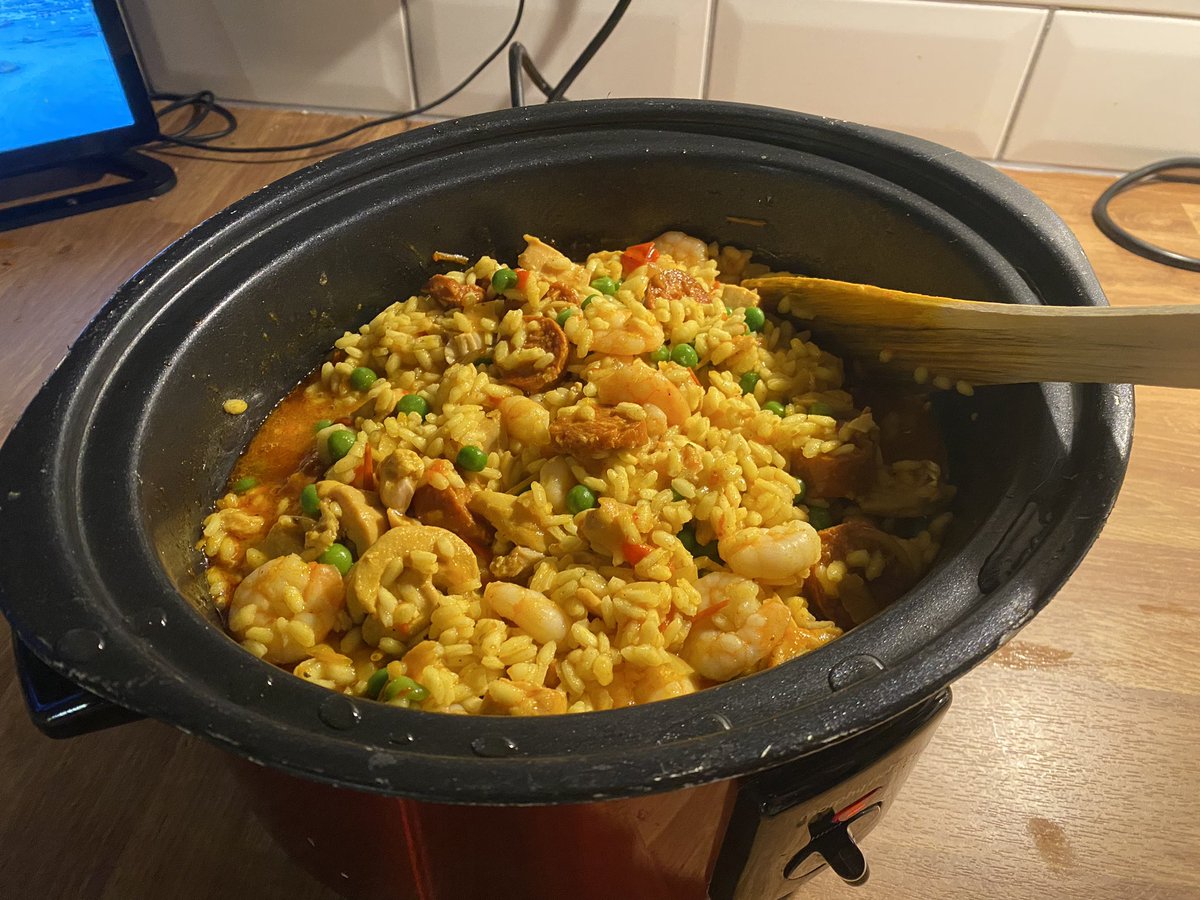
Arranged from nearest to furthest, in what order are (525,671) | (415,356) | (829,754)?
1. (829,754)
2. (525,671)
3. (415,356)

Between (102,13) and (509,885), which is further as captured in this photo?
(102,13)

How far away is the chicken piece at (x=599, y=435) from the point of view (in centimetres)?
135

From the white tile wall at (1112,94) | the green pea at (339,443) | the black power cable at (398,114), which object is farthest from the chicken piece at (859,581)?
the white tile wall at (1112,94)

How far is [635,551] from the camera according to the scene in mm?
1248

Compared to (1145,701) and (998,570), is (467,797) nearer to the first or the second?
(998,570)

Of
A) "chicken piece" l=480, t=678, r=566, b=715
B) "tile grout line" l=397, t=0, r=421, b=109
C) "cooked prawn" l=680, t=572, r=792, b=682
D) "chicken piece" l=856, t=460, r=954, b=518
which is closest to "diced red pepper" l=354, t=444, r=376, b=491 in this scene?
"chicken piece" l=480, t=678, r=566, b=715

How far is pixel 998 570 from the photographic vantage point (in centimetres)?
97

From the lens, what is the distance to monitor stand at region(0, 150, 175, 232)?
2.23 metres

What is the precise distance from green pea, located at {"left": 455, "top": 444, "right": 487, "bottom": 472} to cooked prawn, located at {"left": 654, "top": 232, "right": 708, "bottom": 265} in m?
Answer: 0.65

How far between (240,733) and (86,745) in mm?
755

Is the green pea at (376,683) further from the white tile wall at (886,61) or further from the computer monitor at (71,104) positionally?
the white tile wall at (886,61)

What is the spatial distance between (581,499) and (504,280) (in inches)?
20.7

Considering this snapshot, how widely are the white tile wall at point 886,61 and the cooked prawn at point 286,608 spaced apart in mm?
1811

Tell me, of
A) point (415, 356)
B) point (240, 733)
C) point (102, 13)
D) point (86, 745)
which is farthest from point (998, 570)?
point (102, 13)
